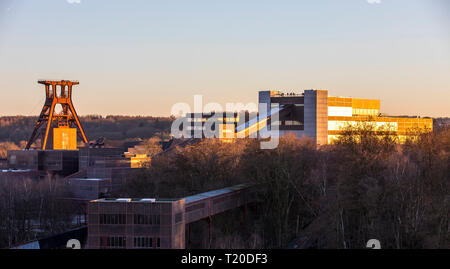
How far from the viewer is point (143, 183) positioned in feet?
171

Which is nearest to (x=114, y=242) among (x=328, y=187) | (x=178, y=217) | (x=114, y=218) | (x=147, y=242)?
(x=114, y=218)

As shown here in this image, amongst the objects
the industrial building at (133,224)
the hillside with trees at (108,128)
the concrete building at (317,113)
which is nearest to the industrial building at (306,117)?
the concrete building at (317,113)

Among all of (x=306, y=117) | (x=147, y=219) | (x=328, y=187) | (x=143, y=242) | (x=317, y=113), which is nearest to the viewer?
(x=147, y=219)

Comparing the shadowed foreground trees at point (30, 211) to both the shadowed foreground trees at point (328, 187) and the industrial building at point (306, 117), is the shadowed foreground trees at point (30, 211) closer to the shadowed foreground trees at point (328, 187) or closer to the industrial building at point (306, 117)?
the shadowed foreground trees at point (328, 187)

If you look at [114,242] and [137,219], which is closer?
[137,219]

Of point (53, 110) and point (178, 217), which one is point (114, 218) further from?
point (53, 110)

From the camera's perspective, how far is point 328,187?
43.9m

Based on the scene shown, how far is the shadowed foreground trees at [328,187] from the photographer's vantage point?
1367 inches

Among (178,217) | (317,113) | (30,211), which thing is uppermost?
(317,113)

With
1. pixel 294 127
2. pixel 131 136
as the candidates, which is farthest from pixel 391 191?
pixel 131 136

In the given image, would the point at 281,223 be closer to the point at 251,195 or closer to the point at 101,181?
the point at 251,195

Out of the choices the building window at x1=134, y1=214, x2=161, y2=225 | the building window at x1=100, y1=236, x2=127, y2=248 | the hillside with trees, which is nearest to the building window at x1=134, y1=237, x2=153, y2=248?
the building window at x1=100, y1=236, x2=127, y2=248
